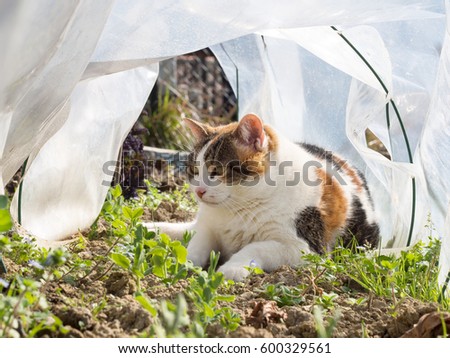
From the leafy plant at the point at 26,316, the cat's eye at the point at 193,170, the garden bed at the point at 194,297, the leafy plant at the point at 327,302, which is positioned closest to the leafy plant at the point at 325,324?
the garden bed at the point at 194,297

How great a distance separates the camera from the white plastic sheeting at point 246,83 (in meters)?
2.38

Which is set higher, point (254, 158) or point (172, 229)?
point (254, 158)

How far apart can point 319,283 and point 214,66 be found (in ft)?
17.9

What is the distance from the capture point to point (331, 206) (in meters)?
3.24

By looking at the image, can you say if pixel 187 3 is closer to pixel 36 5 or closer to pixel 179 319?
pixel 36 5

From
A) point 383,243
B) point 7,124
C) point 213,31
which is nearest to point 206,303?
point 7,124

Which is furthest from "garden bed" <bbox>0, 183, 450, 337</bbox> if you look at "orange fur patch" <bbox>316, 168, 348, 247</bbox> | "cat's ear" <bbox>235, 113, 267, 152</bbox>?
"cat's ear" <bbox>235, 113, 267, 152</bbox>

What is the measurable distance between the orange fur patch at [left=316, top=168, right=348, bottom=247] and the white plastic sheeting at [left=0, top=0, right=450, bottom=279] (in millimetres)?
208

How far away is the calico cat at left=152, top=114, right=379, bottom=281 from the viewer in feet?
10.1

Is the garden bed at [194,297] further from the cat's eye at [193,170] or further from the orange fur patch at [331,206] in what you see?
the cat's eye at [193,170]

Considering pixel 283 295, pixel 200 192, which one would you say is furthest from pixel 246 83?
pixel 283 295

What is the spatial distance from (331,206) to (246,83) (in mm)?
1326

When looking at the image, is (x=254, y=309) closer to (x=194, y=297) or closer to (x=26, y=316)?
(x=194, y=297)

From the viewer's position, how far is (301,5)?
9.04ft
